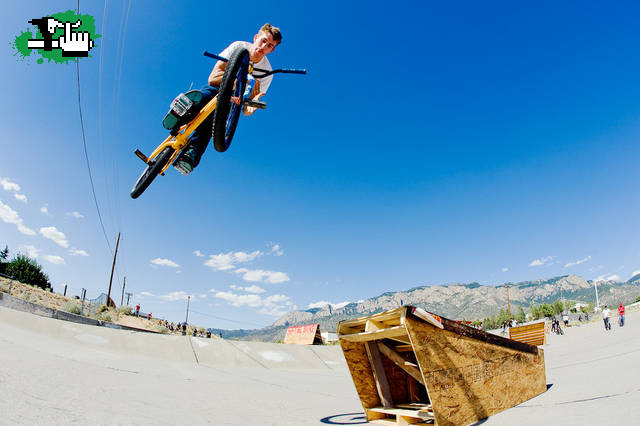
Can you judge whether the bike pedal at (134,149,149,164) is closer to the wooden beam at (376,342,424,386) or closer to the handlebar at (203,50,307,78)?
the handlebar at (203,50,307,78)

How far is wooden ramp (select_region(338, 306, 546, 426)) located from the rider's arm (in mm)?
4211

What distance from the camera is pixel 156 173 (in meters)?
6.16

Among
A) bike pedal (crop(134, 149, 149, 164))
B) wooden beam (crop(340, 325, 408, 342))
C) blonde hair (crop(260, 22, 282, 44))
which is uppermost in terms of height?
blonde hair (crop(260, 22, 282, 44))

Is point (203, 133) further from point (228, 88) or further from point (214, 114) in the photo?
point (228, 88)

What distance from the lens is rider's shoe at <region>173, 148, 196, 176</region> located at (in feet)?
19.9

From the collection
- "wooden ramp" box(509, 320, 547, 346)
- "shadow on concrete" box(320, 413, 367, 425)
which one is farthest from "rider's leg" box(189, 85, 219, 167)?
"wooden ramp" box(509, 320, 547, 346)

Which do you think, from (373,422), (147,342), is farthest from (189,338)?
(373,422)

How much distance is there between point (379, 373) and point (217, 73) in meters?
5.02

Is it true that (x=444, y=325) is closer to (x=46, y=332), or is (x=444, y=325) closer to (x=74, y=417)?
(x=74, y=417)

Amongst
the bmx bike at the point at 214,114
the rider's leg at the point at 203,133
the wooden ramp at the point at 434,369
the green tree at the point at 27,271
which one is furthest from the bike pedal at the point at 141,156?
the green tree at the point at 27,271

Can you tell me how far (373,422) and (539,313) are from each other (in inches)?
2934

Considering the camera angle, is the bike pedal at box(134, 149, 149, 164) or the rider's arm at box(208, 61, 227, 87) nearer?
the rider's arm at box(208, 61, 227, 87)

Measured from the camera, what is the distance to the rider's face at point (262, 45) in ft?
16.0

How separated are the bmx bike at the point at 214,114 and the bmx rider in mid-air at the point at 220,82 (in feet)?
0.37
